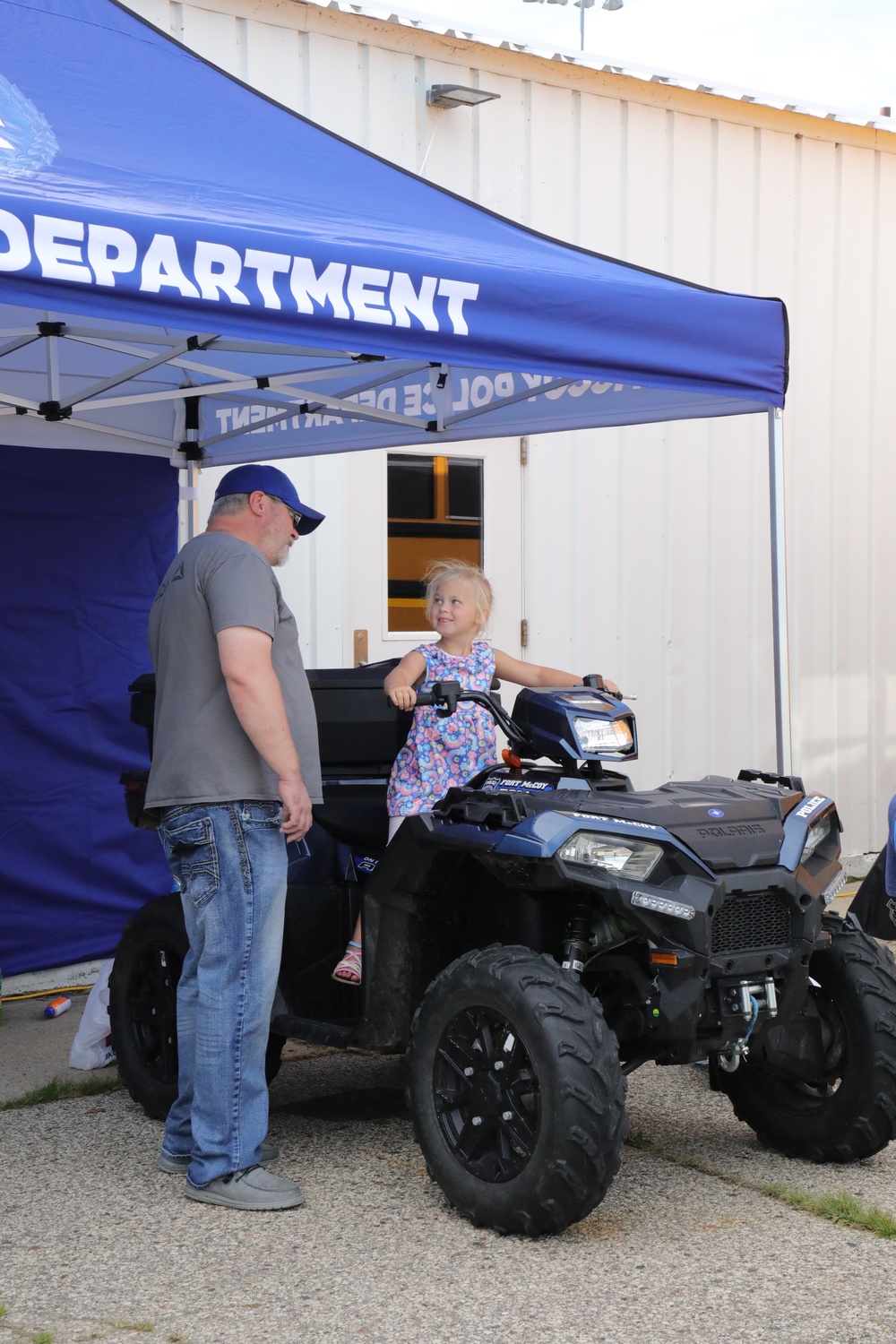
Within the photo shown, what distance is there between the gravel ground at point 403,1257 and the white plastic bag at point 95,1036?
0.65m

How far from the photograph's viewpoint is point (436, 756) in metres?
4.55

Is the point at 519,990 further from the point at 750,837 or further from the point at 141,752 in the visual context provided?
the point at 141,752

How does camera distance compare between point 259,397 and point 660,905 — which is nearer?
point 660,905

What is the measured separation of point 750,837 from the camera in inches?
151

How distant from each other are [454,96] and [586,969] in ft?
16.3

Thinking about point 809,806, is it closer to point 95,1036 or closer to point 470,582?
point 470,582

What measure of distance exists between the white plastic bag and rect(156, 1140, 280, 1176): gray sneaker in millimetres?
1010

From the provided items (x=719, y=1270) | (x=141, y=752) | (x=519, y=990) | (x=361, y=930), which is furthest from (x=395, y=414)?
(x=719, y=1270)

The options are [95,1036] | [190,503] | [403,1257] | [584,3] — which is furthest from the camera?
[584,3]

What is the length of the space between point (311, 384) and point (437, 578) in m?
1.97

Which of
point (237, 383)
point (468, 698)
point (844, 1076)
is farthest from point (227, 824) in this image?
point (237, 383)

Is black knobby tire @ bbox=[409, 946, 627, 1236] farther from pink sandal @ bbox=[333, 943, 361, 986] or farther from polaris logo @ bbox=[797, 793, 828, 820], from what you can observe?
polaris logo @ bbox=[797, 793, 828, 820]

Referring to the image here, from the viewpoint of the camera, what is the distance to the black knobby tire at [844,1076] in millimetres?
4000

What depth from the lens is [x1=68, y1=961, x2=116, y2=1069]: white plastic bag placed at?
5211 millimetres
